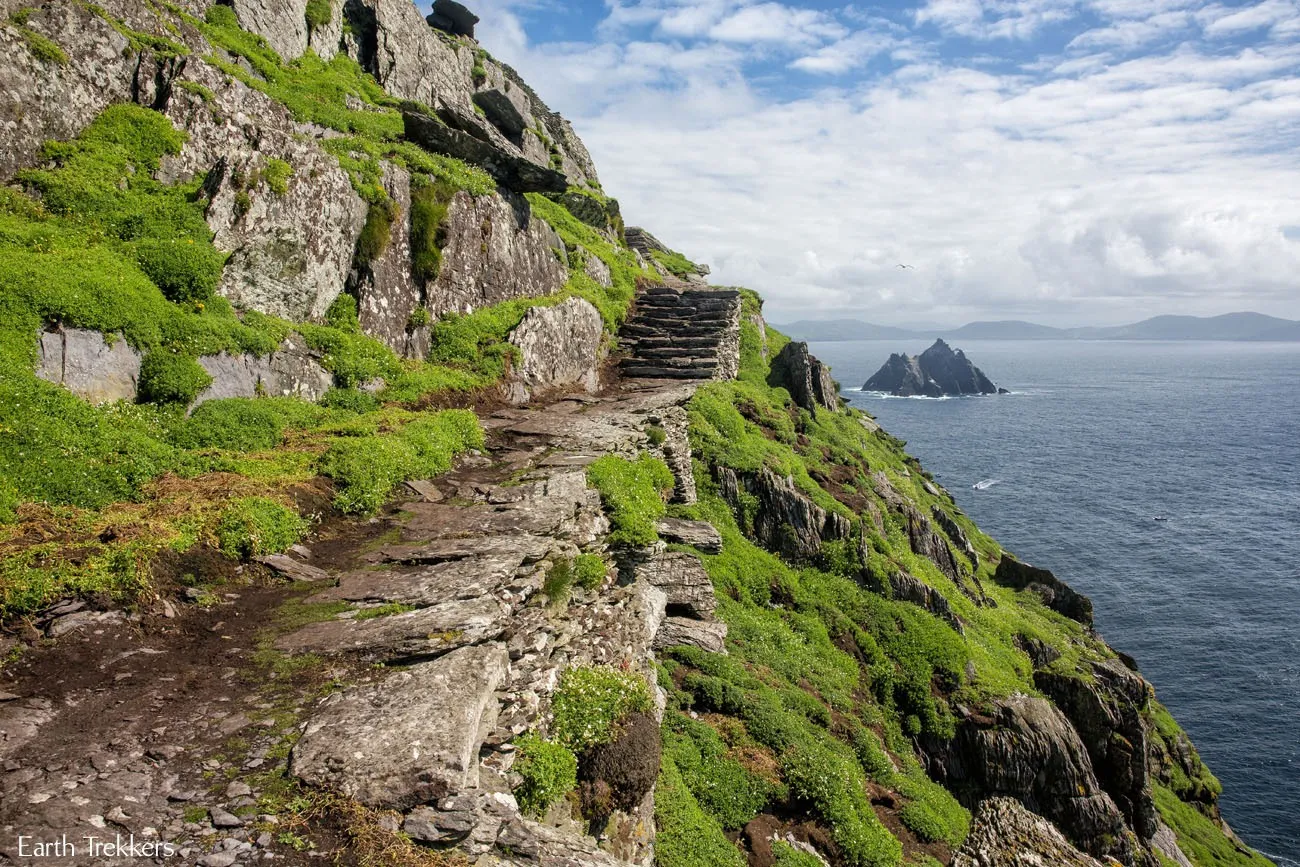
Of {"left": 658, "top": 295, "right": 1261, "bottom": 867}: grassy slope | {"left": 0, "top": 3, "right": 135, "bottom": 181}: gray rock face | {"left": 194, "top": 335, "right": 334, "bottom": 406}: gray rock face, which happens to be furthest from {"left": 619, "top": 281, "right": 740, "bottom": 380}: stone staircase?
{"left": 0, "top": 3, "right": 135, "bottom": 181}: gray rock face

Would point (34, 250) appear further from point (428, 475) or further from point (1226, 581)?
point (1226, 581)

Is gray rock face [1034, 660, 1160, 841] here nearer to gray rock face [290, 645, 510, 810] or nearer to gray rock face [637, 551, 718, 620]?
gray rock face [637, 551, 718, 620]

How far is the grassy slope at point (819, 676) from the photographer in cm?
1393

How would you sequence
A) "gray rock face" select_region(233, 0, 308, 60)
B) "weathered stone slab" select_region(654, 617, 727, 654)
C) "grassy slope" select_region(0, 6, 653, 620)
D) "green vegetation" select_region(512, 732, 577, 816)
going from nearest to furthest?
1. "green vegetation" select_region(512, 732, 577, 816)
2. "grassy slope" select_region(0, 6, 653, 620)
3. "weathered stone slab" select_region(654, 617, 727, 654)
4. "gray rock face" select_region(233, 0, 308, 60)

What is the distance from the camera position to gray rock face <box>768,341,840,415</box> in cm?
4112

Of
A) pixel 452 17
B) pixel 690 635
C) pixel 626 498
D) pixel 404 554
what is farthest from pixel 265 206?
pixel 452 17

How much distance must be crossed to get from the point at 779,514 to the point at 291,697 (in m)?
20.4

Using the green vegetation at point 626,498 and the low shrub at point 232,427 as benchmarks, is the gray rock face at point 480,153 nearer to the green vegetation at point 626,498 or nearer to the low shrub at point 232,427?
the green vegetation at point 626,498

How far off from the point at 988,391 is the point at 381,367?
689 ft

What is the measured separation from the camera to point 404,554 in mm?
10008

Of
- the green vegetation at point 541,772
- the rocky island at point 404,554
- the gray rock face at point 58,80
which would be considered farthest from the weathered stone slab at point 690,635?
the gray rock face at point 58,80

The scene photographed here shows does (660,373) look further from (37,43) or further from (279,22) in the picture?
(279,22)

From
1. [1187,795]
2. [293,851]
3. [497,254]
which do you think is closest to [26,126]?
[497,254]

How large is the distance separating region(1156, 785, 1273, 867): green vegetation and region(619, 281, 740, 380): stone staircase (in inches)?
1197
